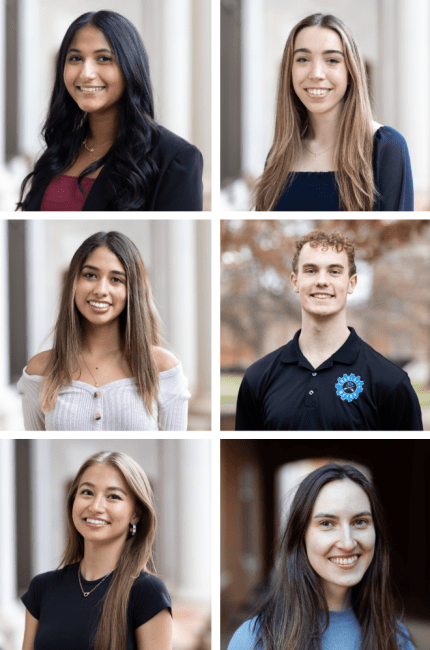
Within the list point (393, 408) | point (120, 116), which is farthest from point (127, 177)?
point (393, 408)

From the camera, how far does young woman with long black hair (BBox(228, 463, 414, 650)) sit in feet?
5.32

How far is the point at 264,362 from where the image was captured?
63.9 inches

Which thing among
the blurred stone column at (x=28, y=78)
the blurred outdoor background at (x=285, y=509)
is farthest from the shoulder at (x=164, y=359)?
the blurred stone column at (x=28, y=78)

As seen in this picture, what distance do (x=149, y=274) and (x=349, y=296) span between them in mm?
480

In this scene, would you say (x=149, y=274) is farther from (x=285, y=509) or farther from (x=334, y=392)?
(x=285, y=509)

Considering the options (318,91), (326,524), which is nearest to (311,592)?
(326,524)

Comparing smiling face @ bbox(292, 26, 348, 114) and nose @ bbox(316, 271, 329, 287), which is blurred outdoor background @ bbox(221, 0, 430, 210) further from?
nose @ bbox(316, 271, 329, 287)

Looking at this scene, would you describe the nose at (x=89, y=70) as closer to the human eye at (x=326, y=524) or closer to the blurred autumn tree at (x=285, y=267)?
the blurred autumn tree at (x=285, y=267)

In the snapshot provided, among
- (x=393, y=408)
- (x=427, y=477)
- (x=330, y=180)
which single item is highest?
(x=330, y=180)

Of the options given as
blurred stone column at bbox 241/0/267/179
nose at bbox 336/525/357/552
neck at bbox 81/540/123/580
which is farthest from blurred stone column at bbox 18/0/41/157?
nose at bbox 336/525/357/552

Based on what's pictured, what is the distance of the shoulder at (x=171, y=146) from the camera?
160cm

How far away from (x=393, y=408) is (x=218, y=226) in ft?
1.98

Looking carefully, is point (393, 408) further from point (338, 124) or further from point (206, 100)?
point (206, 100)

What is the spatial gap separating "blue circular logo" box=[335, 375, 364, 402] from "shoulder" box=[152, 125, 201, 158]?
25.3 inches
